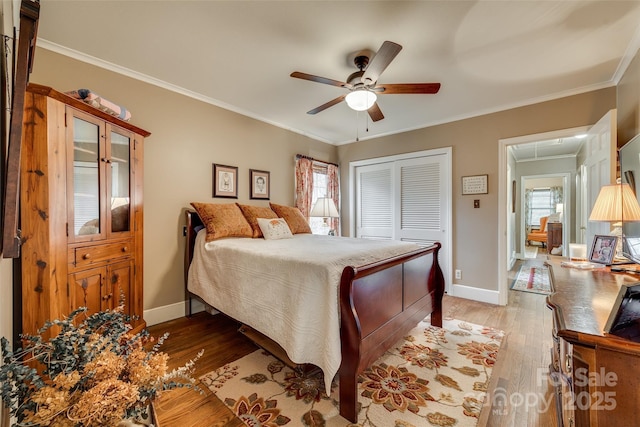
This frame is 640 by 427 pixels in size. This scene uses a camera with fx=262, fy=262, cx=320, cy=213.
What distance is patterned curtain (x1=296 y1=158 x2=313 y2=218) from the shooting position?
170 inches

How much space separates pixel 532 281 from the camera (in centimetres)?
455

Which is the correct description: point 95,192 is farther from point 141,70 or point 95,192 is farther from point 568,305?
point 568,305

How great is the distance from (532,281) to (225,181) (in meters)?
5.30

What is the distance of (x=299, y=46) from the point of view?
7.09 ft

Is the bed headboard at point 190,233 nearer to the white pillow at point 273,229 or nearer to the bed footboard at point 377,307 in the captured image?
the white pillow at point 273,229

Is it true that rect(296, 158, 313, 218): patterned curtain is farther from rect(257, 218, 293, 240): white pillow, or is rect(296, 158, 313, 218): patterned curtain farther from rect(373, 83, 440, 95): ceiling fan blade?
rect(373, 83, 440, 95): ceiling fan blade

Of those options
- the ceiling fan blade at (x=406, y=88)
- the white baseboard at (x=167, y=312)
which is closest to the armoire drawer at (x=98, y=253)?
the white baseboard at (x=167, y=312)

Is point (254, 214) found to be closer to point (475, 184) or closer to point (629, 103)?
point (475, 184)

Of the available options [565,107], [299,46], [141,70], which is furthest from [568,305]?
[141,70]

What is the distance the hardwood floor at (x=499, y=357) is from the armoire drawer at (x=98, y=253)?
91 cm

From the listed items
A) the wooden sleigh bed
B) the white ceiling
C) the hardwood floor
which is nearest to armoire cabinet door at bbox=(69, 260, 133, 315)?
the hardwood floor

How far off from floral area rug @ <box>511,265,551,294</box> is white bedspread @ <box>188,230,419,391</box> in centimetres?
308

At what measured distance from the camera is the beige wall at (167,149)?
2.38 metres

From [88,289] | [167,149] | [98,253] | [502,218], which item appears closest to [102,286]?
[88,289]
